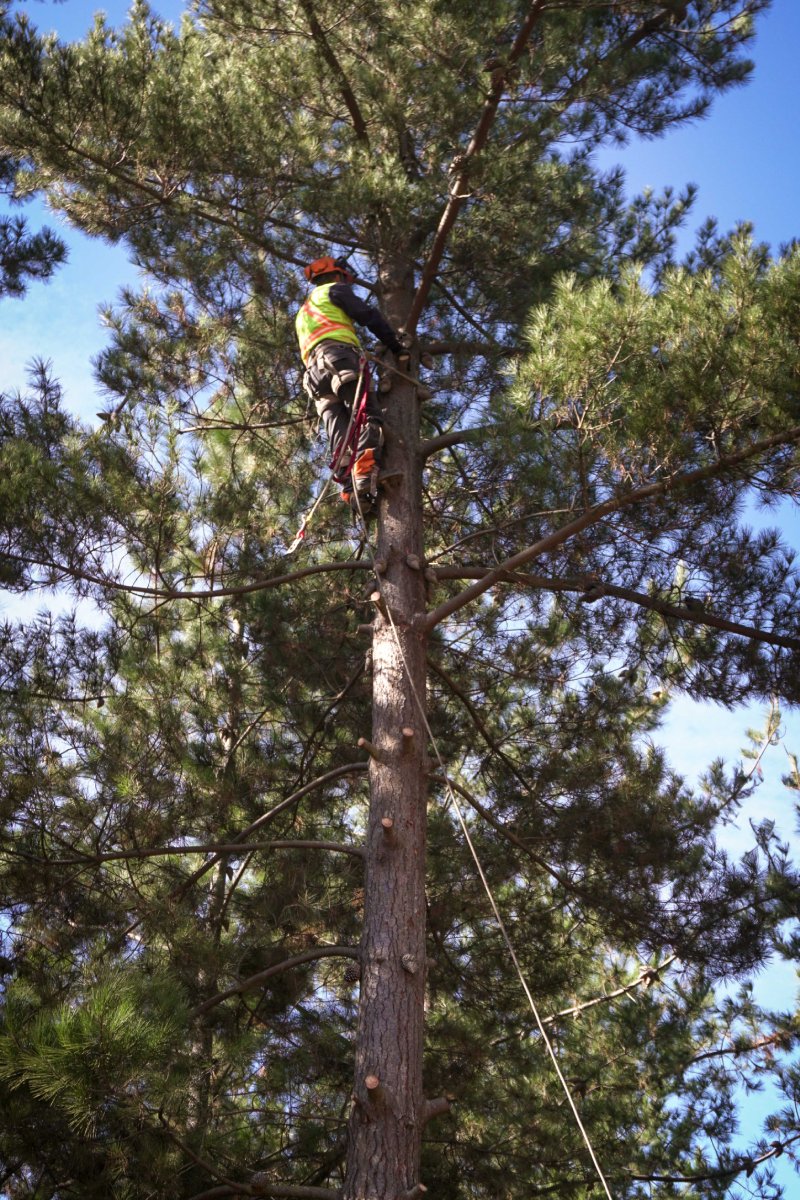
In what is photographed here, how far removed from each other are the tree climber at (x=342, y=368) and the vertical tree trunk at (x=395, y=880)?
0.20 metres

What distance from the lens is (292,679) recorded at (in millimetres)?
6031

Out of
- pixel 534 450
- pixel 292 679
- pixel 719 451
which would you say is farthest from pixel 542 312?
pixel 292 679

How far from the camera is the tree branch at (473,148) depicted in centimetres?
516

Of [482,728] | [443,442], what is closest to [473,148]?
[443,442]

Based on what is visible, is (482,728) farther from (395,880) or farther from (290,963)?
(290,963)

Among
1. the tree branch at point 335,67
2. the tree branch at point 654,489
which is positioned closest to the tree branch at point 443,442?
the tree branch at point 654,489

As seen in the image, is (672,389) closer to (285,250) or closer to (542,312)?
(542,312)

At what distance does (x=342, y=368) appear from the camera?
5039mm

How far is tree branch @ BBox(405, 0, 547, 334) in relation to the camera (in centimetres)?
516

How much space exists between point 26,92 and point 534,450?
9.81 ft

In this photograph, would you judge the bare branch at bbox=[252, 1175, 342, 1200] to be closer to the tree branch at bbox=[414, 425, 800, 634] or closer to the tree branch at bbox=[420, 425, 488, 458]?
the tree branch at bbox=[414, 425, 800, 634]

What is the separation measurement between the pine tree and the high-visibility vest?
0.46 metres

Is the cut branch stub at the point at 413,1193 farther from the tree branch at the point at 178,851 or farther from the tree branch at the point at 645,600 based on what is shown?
the tree branch at the point at 645,600

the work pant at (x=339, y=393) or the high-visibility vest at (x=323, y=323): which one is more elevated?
the high-visibility vest at (x=323, y=323)
